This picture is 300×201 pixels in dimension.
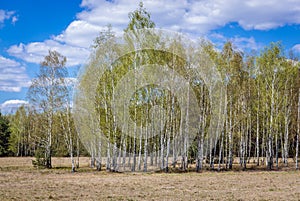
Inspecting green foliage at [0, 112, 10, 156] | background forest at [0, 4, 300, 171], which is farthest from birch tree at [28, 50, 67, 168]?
green foliage at [0, 112, 10, 156]

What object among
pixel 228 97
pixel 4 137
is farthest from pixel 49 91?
pixel 4 137

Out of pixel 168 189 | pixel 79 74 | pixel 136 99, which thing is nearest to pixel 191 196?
pixel 168 189

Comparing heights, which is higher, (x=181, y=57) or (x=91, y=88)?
(x=181, y=57)

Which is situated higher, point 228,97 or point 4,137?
point 228,97

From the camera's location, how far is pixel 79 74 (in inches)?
1136

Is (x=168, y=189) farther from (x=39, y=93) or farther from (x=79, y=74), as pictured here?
(x=39, y=93)

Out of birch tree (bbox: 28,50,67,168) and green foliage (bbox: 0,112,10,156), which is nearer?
birch tree (bbox: 28,50,67,168)

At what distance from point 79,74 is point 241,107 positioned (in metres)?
14.3

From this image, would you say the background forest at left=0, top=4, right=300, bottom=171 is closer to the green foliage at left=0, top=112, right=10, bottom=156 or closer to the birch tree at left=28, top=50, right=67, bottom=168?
the birch tree at left=28, top=50, right=67, bottom=168

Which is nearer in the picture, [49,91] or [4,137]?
→ [49,91]

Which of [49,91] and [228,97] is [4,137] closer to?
[49,91]

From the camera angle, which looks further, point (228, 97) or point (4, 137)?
point (4, 137)

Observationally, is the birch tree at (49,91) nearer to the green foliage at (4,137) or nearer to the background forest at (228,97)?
the background forest at (228,97)

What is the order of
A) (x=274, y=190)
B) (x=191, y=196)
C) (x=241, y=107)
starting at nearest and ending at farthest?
(x=191, y=196) → (x=274, y=190) → (x=241, y=107)
